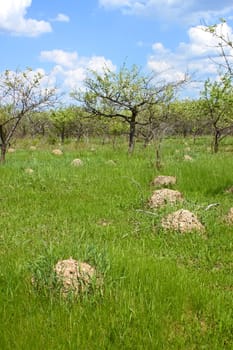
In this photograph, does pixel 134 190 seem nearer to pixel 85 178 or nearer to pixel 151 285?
pixel 85 178

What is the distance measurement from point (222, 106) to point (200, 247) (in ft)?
69.6

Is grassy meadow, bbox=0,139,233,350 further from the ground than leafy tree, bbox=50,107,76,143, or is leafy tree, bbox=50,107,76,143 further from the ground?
leafy tree, bbox=50,107,76,143

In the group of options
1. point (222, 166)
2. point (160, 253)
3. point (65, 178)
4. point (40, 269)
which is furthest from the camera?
point (222, 166)

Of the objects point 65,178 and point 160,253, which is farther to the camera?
point 65,178

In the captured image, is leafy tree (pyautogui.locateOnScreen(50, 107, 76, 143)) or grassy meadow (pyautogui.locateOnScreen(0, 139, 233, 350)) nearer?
grassy meadow (pyautogui.locateOnScreen(0, 139, 233, 350))

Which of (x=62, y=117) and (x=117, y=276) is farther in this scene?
(x=62, y=117)

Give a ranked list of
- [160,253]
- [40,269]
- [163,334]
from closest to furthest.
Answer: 1. [163,334]
2. [40,269]
3. [160,253]

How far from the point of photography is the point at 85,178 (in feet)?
37.1

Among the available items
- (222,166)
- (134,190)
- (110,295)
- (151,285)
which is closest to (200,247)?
(151,285)

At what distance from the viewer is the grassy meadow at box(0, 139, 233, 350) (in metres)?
3.48

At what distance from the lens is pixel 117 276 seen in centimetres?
433

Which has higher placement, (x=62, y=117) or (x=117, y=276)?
(x=62, y=117)

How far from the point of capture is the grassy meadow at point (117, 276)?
3.48 meters

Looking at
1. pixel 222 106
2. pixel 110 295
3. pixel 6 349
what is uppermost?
pixel 222 106
